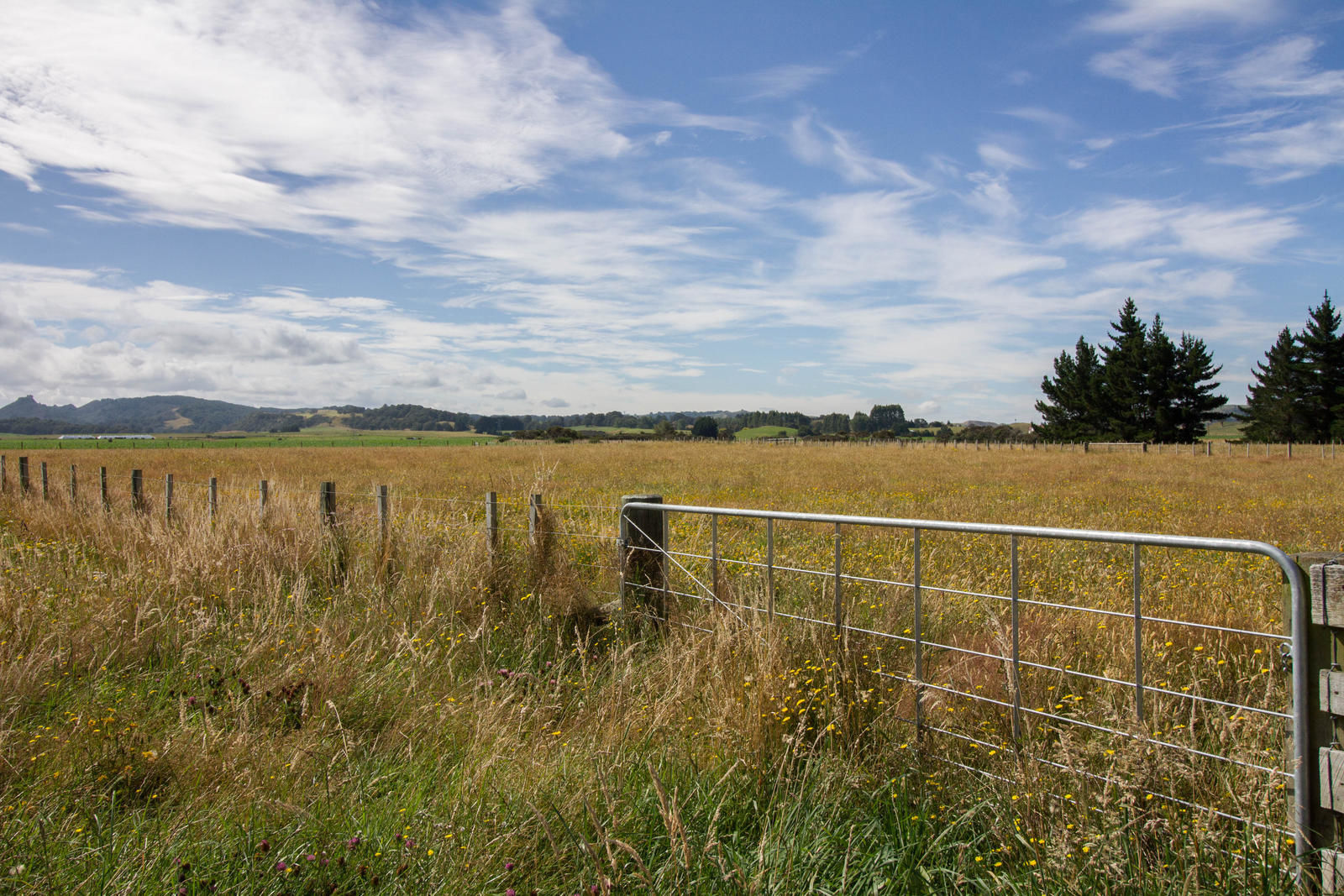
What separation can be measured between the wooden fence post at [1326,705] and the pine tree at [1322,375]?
81516 mm

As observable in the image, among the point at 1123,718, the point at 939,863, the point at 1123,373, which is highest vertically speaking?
the point at 1123,373

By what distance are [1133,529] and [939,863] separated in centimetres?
1174

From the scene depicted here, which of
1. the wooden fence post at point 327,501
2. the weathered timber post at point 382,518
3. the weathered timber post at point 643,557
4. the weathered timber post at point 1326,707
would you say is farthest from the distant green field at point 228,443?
the weathered timber post at point 1326,707

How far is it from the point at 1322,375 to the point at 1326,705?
83.2 metres

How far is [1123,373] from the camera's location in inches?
2790

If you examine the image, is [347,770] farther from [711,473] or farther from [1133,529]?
[711,473]

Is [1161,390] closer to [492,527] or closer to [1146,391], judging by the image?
[1146,391]

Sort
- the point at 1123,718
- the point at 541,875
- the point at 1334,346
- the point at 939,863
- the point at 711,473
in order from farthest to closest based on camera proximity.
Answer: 1. the point at 1334,346
2. the point at 711,473
3. the point at 1123,718
4. the point at 939,863
5. the point at 541,875

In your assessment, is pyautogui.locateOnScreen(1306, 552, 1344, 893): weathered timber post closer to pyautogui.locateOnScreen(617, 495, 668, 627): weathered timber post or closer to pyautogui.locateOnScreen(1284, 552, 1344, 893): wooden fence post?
pyautogui.locateOnScreen(1284, 552, 1344, 893): wooden fence post

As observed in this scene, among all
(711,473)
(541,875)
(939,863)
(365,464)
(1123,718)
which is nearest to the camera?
(541,875)

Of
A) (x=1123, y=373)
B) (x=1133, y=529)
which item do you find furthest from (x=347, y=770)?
(x=1123, y=373)

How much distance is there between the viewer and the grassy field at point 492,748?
258cm

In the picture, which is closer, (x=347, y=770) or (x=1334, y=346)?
(x=347, y=770)

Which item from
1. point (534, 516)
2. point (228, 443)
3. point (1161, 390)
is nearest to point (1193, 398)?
point (1161, 390)
